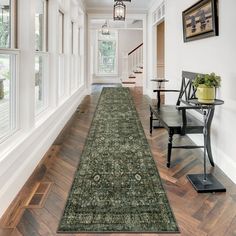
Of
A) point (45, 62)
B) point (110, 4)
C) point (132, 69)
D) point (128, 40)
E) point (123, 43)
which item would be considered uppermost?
point (128, 40)

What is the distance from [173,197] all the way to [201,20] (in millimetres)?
2394

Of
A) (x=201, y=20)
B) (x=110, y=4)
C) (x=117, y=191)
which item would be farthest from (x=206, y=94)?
(x=110, y=4)

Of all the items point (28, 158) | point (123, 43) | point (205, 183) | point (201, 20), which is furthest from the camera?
point (123, 43)

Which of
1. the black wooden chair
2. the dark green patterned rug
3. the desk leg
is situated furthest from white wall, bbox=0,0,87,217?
the desk leg

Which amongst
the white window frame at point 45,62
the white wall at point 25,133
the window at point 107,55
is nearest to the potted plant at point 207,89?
the white wall at point 25,133

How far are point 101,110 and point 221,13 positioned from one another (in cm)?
411

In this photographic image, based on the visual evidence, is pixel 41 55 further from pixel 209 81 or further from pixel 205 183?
pixel 205 183

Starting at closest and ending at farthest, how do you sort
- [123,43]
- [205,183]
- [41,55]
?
[205,183] → [41,55] → [123,43]

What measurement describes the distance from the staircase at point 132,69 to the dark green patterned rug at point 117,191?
8.67m

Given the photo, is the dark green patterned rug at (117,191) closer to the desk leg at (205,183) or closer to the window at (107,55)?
the desk leg at (205,183)

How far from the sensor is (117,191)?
2.65m

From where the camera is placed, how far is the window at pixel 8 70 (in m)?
2.58

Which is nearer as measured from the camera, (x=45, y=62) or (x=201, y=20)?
(x=201, y=20)

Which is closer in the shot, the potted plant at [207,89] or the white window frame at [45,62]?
the potted plant at [207,89]
